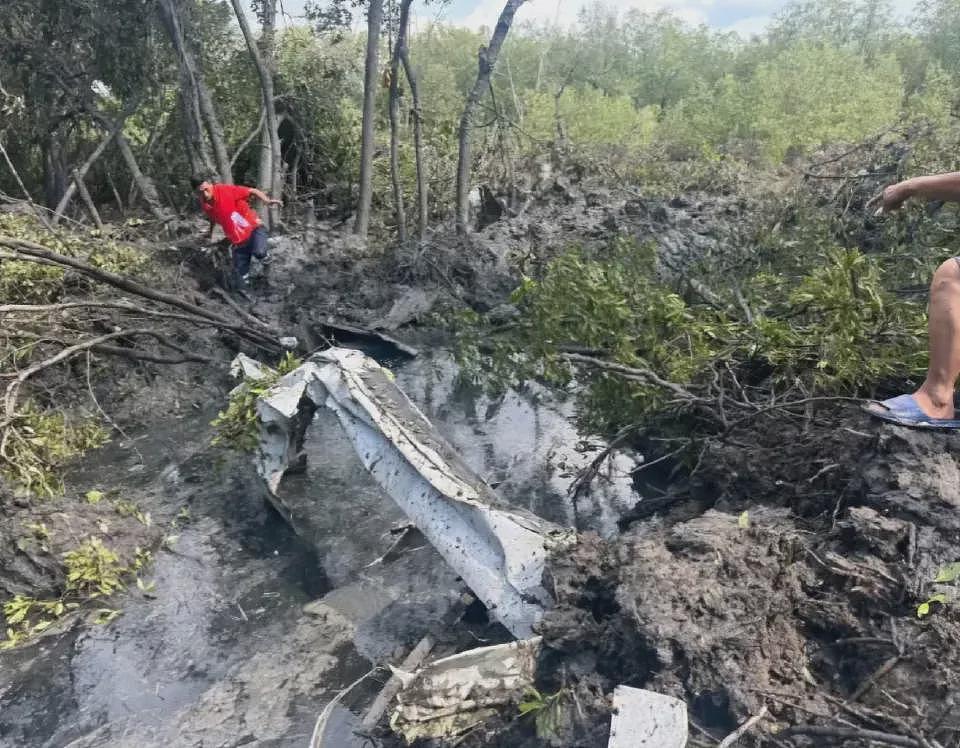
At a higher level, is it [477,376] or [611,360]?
[611,360]

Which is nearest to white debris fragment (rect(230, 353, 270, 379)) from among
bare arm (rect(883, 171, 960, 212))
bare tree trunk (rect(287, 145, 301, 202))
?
Answer: bare arm (rect(883, 171, 960, 212))

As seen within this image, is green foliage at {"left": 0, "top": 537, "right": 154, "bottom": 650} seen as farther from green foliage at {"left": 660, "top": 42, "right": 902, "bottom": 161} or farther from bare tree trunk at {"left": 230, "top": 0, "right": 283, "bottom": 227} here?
green foliage at {"left": 660, "top": 42, "right": 902, "bottom": 161}

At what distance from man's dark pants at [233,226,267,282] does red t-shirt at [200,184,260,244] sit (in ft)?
0.31

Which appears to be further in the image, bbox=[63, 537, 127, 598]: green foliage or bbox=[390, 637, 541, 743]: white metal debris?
bbox=[63, 537, 127, 598]: green foliage

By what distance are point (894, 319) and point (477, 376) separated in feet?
11.3

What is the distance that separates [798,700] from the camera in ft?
7.98

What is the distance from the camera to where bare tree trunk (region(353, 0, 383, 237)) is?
37.9ft

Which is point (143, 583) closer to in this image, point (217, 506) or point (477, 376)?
point (217, 506)

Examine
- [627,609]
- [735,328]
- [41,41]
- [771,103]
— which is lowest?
[627,609]

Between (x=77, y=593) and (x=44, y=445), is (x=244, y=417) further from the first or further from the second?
(x=44, y=445)

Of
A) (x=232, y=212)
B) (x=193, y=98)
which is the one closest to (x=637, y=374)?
(x=232, y=212)

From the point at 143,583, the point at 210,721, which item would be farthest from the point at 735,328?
the point at 143,583

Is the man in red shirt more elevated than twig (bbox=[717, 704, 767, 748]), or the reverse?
the man in red shirt

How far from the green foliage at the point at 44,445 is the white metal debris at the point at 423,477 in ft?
5.35
